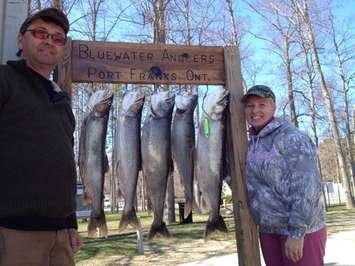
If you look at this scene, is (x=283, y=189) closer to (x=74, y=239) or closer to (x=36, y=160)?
(x=74, y=239)

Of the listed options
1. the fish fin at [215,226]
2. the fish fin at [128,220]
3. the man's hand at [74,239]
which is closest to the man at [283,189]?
the fish fin at [215,226]

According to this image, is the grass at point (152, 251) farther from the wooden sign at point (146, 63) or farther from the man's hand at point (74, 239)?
the man's hand at point (74, 239)

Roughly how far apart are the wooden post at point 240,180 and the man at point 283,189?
0.29 feet

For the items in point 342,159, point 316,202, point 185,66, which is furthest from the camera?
point 342,159

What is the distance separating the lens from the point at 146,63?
12.4ft

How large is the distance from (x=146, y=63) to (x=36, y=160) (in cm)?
152

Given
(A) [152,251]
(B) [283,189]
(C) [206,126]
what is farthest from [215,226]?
(A) [152,251]

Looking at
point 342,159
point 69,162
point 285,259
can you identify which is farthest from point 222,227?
point 342,159

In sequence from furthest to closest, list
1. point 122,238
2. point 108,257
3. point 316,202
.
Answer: point 122,238, point 108,257, point 316,202

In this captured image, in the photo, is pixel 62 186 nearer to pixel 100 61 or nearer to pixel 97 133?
pixel 97 133

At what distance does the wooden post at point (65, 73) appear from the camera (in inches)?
138

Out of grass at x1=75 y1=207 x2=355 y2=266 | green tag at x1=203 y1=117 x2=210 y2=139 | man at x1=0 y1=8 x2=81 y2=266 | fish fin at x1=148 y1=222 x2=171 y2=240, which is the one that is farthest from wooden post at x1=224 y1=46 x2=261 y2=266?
grass at x1=75 y1=207 x2=355 y2=266

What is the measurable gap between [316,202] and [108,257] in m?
6.69

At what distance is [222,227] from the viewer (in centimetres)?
352
